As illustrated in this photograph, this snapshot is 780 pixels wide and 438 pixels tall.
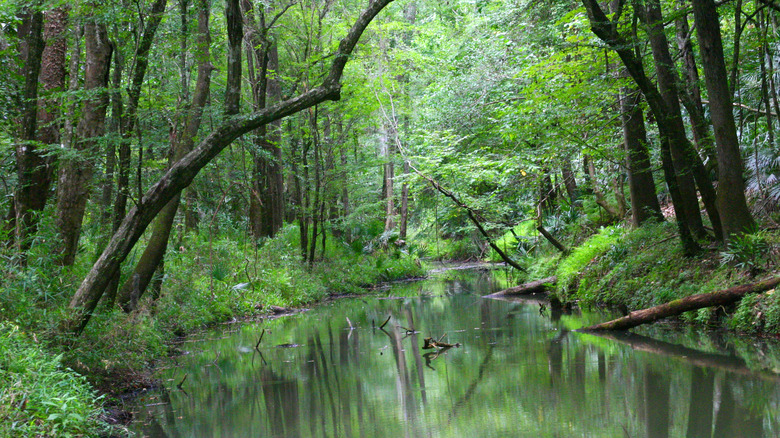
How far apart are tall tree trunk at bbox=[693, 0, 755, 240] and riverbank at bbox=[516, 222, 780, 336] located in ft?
1.06

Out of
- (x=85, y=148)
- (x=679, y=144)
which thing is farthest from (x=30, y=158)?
(x=679, y=144)

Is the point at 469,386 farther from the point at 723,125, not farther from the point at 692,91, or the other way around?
the point at 692,91

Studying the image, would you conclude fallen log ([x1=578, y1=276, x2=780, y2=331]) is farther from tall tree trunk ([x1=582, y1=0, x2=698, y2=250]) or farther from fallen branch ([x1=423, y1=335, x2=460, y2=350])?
fallen branch ([x1=423, y1=335, x2=460, y2=350])

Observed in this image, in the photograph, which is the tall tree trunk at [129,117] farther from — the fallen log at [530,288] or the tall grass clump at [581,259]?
the fallen log at [530,288]

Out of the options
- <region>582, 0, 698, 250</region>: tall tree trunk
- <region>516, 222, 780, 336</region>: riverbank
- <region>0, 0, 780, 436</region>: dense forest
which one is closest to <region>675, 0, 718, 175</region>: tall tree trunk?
<region>0, 0, 780, 436</region>: dense forest

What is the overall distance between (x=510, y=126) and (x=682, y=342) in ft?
23.1

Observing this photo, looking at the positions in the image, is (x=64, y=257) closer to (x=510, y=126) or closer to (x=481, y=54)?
(x=510, y=126)

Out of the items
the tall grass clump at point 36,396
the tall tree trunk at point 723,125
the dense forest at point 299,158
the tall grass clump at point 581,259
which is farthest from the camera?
the tall grass clump at point 581,259

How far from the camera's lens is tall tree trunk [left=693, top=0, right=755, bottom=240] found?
7785 millimetres

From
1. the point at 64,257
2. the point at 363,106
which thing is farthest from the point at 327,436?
the point at 363,106

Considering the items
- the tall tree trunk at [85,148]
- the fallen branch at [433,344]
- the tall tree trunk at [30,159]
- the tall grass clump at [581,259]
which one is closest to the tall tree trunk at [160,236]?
the tall tree trunk at [85,148]

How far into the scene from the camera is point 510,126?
1354 cm

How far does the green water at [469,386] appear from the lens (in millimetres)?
4871

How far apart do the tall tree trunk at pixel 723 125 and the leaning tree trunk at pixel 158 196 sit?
4333mm
